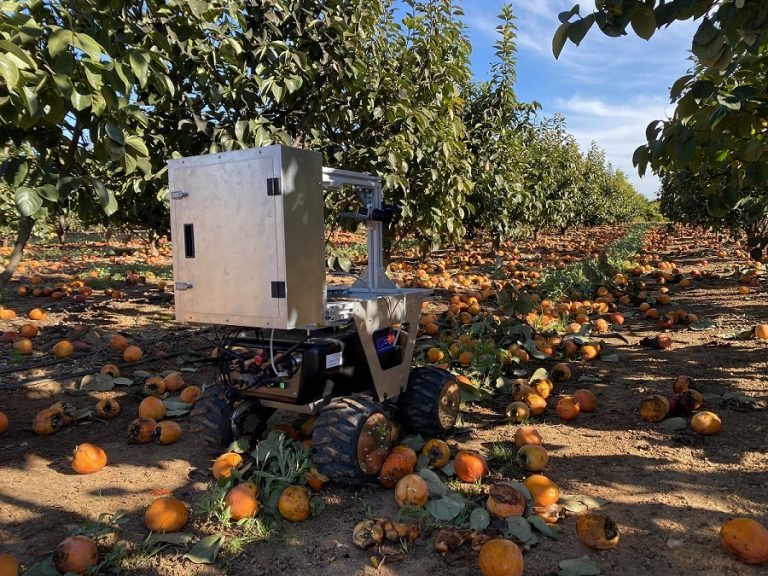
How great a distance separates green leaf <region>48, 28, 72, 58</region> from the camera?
1977 mm

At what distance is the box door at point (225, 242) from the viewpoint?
291 cm

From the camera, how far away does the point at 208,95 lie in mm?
4723

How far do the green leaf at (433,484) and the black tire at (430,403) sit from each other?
0.67 metres

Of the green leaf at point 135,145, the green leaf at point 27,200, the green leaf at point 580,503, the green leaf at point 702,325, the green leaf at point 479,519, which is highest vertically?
the green leaf at point 135,145

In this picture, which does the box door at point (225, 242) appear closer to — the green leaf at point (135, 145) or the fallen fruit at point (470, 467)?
the green leaf at point (135, 145)

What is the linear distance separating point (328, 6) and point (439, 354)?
12.7ft

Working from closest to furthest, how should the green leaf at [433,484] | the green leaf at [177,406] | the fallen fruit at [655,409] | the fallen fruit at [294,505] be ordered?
the fallen fruit at [294,505]
the green leaf at [433,484]
the fallen fruit at [655,409]
the green leaf at [177,406]

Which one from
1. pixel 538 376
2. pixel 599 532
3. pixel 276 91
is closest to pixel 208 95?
pixel 276 91

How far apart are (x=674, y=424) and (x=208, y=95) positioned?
4838 millimetres

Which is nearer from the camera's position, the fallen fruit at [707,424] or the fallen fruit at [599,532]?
the fallen fruit at [599,532]

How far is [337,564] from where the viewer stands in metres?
2.55

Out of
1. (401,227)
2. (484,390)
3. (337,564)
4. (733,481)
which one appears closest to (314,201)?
(337,564)

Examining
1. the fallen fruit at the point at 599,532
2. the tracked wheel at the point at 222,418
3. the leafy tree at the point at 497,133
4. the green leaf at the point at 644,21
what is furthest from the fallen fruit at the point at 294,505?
the leafy tree at the point at 497,133

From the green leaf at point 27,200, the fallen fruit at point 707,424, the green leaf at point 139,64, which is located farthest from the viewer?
the fallen fruit at point 707,424
